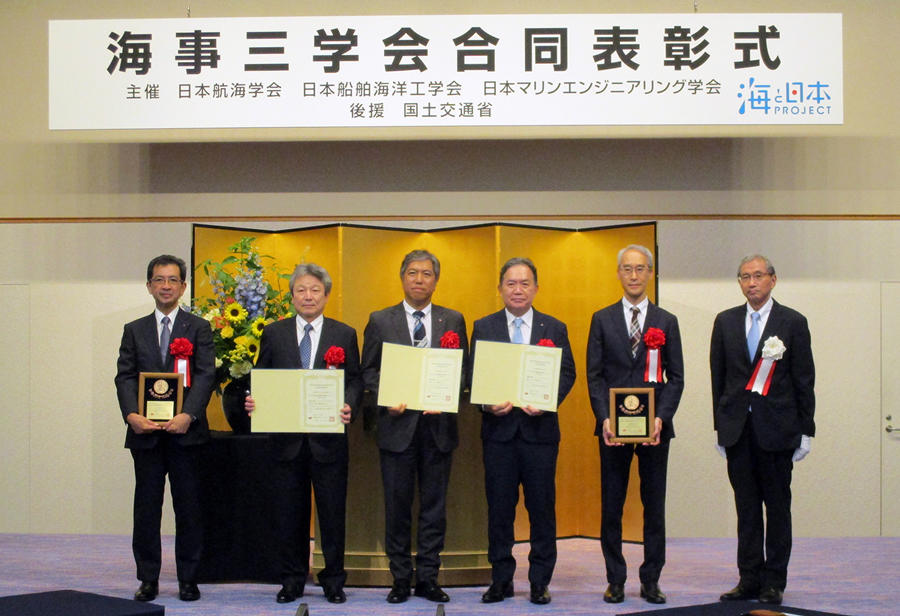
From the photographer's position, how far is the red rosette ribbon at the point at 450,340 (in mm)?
4125

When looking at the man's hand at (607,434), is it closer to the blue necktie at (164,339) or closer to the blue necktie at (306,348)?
the blue necktie at (306,348)

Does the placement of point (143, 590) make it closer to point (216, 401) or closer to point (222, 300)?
point (222, 300)

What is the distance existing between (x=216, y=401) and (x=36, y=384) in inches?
54.0

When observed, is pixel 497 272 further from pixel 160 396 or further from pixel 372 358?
pixel 160 396

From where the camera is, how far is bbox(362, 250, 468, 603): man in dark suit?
13.7 feet

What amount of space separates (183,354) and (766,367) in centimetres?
265

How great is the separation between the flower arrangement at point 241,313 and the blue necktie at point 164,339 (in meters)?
0.27

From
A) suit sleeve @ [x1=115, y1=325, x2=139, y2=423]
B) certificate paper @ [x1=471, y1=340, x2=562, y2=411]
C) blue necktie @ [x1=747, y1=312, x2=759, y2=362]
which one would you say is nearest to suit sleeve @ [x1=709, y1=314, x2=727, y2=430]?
blue necktie @ [x1=747, y1=312, x2=759, y2=362]

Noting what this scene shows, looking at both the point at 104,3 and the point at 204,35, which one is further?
the point at 104,3

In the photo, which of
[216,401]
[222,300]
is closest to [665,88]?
[222,300]

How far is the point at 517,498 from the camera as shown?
4160 millimetres

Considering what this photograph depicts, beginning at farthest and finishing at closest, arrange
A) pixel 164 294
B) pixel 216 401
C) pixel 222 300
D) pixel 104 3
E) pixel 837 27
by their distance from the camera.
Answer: pixel 104 3 < pixel 216 401 < pixel 837 27 < pixel 222 300 < pixel 164 294

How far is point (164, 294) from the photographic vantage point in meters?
4.22

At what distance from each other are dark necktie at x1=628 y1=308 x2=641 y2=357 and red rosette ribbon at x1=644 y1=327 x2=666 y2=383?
5 centimetres
